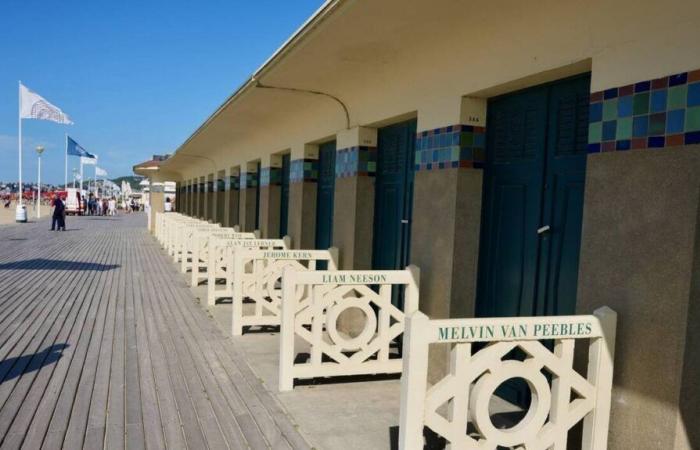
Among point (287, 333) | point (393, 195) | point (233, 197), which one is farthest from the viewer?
point (233, 197)

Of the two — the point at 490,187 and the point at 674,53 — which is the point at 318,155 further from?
the point at 674,53

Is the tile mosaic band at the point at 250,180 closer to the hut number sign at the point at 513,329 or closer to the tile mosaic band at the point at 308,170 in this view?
the tile mosaic band at the point at 308,170

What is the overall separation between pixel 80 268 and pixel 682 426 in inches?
454

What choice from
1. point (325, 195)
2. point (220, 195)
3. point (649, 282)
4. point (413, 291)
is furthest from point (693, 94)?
point (220, 195)

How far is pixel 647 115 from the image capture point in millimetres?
2934

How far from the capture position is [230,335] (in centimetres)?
629

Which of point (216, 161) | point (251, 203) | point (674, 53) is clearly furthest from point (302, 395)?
point (216, 161)

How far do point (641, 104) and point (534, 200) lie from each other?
1.23 m

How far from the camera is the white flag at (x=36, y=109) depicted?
23266mm

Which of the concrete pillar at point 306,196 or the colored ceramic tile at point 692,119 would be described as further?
the concrete pillar at point 306,196

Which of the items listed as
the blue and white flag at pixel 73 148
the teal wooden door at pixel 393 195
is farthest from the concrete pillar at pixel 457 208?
the blue and white flag at pixel 73 148

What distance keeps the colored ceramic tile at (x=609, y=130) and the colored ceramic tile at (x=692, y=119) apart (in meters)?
0.43

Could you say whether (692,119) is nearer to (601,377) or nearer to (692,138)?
(692,138)

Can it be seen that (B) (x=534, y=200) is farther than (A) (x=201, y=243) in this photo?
No
